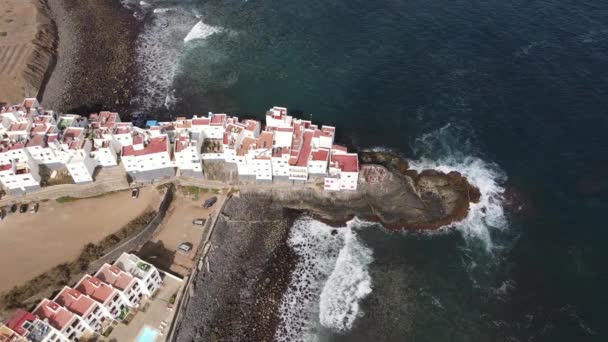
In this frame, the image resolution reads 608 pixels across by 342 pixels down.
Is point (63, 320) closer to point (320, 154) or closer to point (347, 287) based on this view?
point (347, 287)

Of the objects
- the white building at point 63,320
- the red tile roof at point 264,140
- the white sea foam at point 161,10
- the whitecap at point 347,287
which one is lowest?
the whitecap at point 347,287

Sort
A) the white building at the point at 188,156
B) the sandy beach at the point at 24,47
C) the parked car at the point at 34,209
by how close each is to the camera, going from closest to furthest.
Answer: the parked car at the point at 34,209 → the white building at the point at 188,156 → the sandy beach at the point at 24,47

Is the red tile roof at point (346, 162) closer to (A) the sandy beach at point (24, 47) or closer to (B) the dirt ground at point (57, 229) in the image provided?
(B) the dirt ground at point (57, 229)

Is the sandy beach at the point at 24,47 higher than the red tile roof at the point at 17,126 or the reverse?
higher

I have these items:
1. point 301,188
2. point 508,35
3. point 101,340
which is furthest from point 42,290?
point 508,35

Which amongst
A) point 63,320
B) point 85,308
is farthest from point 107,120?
point 63,320

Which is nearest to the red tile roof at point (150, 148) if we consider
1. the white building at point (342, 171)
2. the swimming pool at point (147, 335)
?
the white building at point (342, 171)
